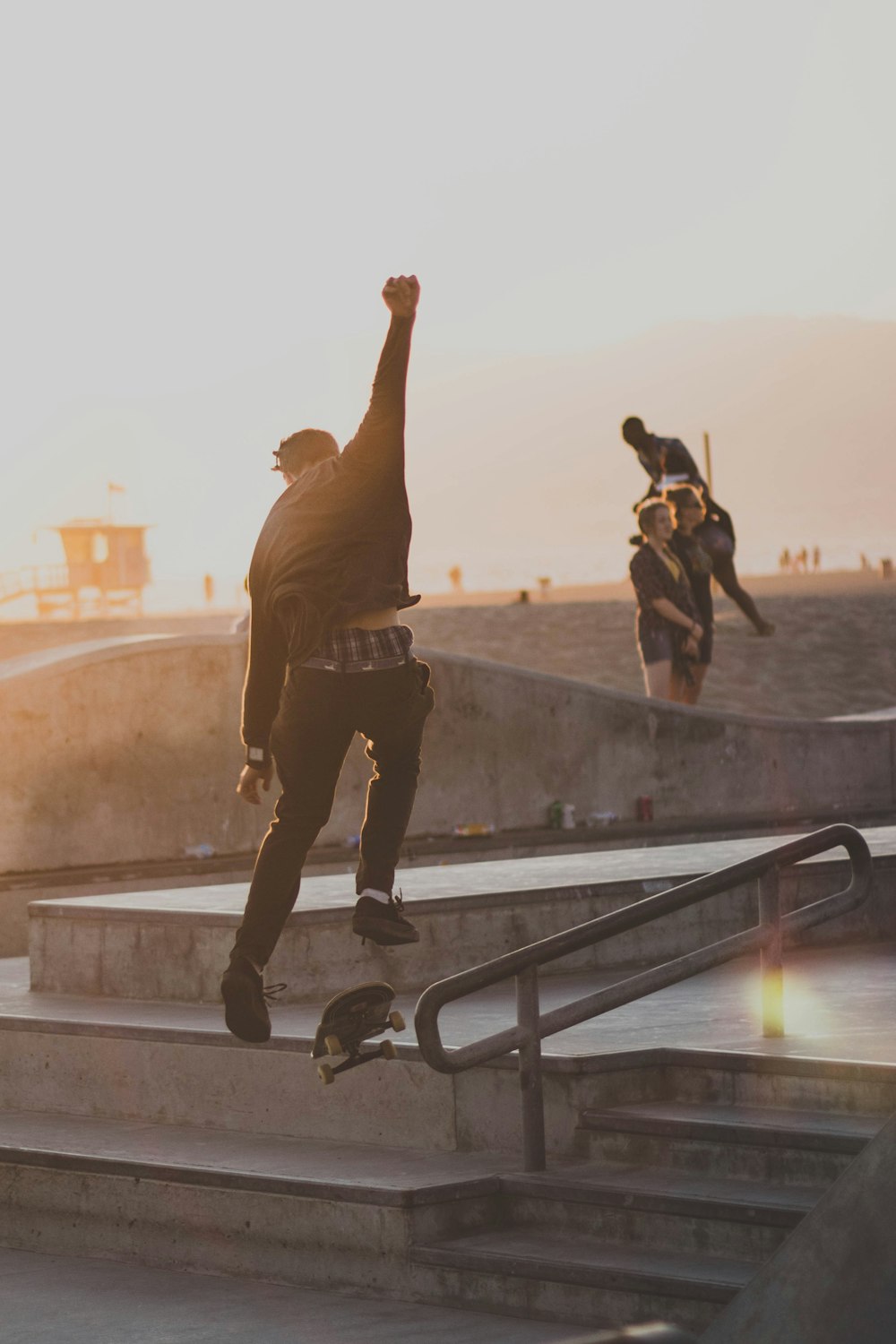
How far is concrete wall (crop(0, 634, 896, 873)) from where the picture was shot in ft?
41.9

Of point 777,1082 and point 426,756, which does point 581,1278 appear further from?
point 426,756

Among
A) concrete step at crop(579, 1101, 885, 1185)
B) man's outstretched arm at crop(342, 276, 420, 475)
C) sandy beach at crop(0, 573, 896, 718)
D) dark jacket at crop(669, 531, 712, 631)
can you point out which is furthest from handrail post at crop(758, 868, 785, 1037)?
sandy beach at crop(0, 573, 896, 718)

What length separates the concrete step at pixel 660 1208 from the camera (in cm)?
566

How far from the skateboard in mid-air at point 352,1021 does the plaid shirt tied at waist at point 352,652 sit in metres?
0.90

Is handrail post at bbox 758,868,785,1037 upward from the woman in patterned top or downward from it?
downward

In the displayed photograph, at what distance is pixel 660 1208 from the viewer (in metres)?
5.85

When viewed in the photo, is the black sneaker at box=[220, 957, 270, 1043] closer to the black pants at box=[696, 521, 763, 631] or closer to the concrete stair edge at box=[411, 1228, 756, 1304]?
the concrete stair edge at box=[411, 1228, 756, 1304]

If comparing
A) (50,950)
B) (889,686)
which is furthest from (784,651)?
(50,950)

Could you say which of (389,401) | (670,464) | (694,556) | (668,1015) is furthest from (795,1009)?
(670,464)

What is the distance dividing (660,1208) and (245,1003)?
1.31 meters

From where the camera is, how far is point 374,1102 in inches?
274

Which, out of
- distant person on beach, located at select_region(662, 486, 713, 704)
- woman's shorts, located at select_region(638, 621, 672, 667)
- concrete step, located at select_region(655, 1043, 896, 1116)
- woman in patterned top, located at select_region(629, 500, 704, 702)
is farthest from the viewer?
distant person on beach, located at select_region(662, 486, 713, 704)

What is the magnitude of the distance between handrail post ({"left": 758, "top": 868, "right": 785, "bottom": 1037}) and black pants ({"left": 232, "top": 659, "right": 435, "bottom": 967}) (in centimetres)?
142

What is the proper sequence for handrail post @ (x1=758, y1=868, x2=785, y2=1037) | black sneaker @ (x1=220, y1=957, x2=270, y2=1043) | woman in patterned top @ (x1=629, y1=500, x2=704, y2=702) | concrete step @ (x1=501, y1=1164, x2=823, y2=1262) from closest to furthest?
concrete step @ (x1=501, y1=1164, x2=823, y2=1262), black sneaker @ (x1=220, y1=957, x2=270, y2=1043), handrail post @ (x1=758, y1=868, x2=785, y2=1037), woman in patterned top @ (x1=629, y1=500, x2=704, y2=702)
